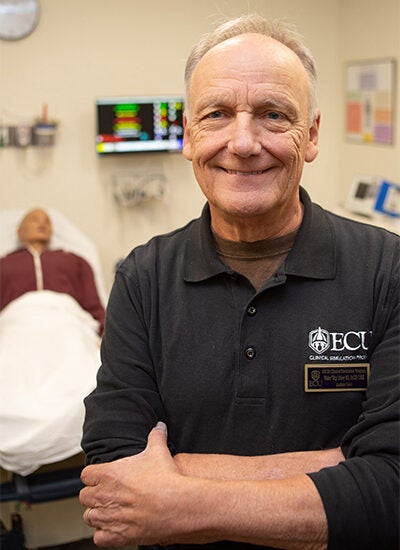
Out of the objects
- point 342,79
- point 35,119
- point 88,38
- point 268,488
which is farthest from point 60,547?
point 342,79

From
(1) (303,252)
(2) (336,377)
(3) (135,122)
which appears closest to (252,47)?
(1) (303,252)

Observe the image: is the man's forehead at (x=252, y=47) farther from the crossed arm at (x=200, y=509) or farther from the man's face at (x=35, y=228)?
the man's face at (x=35, y=228)

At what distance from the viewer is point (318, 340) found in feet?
4.08

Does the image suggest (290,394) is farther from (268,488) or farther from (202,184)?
(202,184)

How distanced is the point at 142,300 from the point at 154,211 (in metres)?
3.28

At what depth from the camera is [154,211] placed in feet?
15.0

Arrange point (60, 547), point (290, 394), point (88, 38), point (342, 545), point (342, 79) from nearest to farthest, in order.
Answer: point (342, 545) → point (290, 394) → point (60, 547) → point (88, 38) → point (342, 79)

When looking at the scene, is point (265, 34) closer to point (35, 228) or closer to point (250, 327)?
point (250, 327)

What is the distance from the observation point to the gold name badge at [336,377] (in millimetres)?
1235

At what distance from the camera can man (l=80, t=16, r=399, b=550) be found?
1205mm

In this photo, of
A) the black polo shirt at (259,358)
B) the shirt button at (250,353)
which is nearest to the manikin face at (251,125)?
the black polo shirt at (259,358)

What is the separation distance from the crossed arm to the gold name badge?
0.54 feet

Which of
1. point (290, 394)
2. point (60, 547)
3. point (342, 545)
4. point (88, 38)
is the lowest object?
point (60, 547)

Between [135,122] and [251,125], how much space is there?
311 centimetres
